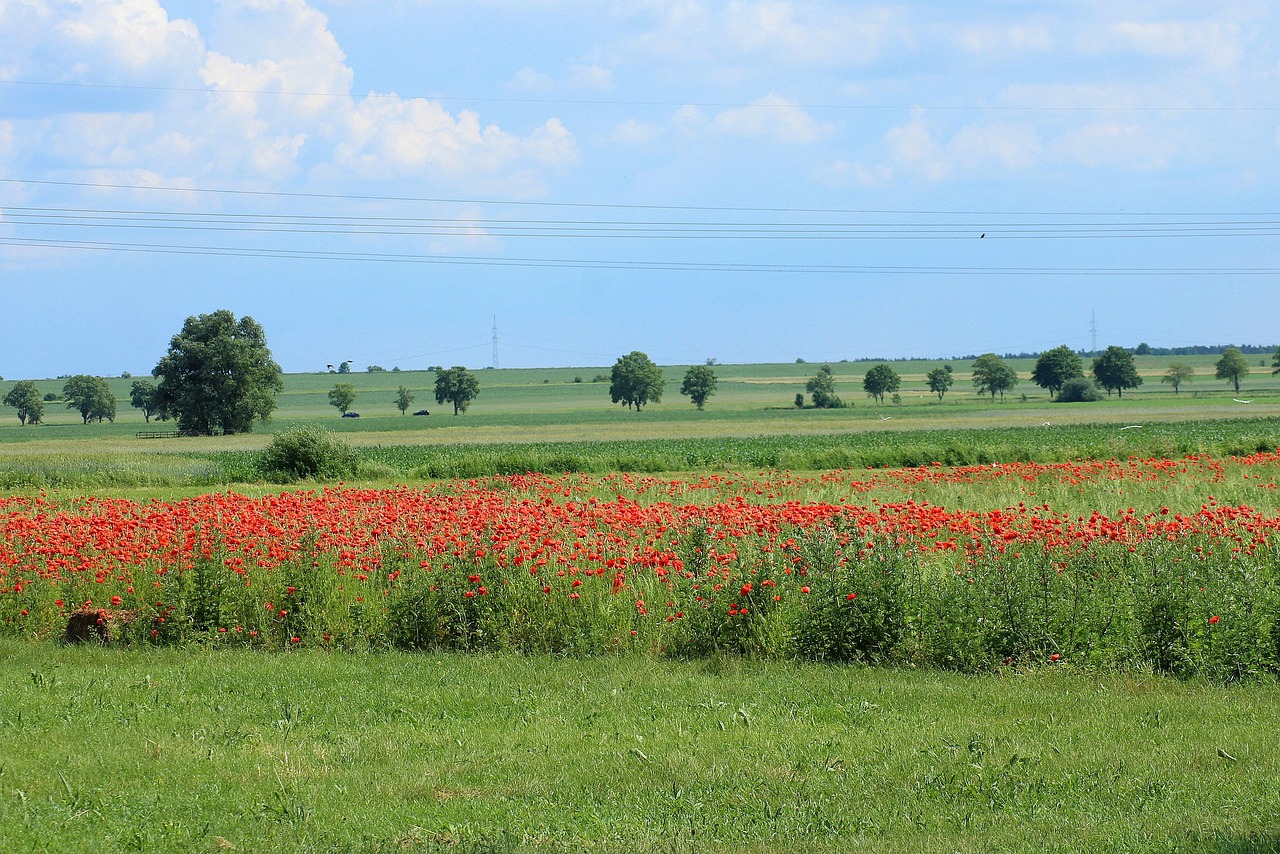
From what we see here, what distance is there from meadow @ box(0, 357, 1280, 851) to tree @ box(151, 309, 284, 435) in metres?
85.8

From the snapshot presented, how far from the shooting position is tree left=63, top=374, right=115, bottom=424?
163m

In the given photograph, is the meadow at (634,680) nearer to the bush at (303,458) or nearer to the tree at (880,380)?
the bush at (303,458)

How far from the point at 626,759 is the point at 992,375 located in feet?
566

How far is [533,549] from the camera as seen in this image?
11.2m

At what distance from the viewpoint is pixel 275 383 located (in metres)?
101

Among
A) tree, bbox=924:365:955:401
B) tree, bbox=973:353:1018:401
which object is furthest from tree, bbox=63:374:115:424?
tree, bbox=973:353:1018:401

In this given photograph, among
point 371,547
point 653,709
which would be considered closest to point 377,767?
point 653,709

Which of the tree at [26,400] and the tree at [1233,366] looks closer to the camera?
the tree at [26,400]

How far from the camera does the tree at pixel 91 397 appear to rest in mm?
162625

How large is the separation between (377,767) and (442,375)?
157 meters

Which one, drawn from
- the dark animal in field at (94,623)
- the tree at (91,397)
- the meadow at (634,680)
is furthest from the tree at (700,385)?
the dark animal in field at (94,623)

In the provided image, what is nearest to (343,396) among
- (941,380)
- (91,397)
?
(91,397)

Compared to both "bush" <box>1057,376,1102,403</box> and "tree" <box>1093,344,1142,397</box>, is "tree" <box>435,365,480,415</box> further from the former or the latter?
"tree" <box>1093,344,1142,397</box>

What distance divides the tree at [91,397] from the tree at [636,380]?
2897 inches
